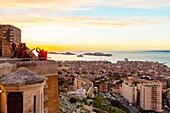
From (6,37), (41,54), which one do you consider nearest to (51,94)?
(41,54)

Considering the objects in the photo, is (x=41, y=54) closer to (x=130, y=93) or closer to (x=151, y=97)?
(x=151, y=97)

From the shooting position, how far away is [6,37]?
732cm

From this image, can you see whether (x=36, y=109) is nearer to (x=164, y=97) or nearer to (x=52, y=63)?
(x=52, y=63)

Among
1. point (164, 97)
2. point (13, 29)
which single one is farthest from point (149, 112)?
point (13, 29)

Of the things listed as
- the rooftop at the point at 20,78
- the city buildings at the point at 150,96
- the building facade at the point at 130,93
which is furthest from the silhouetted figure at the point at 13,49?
the building facade at the point at 130,93

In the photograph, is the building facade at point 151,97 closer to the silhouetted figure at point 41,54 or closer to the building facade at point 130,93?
the building facade at point 130,93

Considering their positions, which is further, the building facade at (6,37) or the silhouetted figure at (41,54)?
the building facade at (6,37)

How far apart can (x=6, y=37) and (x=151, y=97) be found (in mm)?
64595

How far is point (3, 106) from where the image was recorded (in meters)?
4.80

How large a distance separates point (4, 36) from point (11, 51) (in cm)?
54

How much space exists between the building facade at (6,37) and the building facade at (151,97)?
62372 mm

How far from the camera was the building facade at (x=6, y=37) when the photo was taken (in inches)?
276

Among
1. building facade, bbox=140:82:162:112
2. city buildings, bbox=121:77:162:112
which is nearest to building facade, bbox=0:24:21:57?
city buildings, bbox=121:77:162:112

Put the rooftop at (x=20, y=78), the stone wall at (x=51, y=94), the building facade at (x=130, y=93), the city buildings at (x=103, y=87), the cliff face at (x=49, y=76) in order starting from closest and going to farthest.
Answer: the rooftop at (x=20, y=78), the cliff face at (x=49, y=76), the stone wall at (x=51, y=94), the building facade at (x=130, y=93), the city buildings at (x=103, y=87)
